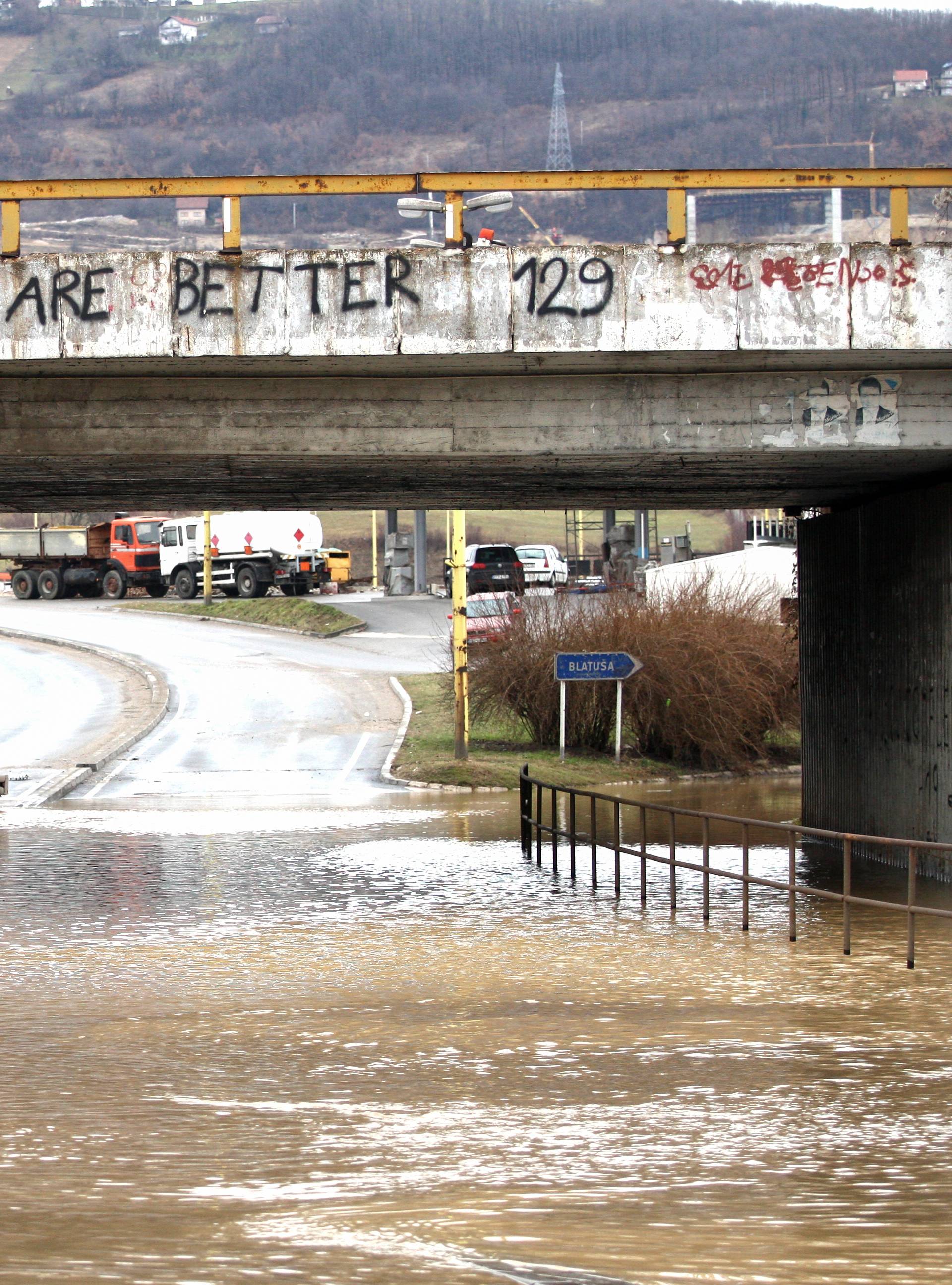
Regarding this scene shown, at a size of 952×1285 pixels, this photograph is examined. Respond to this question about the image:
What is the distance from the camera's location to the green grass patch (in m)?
27.6

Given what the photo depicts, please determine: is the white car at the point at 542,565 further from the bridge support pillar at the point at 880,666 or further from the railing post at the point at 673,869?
the railing post at the point at 673,869

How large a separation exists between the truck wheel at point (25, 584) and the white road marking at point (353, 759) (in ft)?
113

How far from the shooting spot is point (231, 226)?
1376cm

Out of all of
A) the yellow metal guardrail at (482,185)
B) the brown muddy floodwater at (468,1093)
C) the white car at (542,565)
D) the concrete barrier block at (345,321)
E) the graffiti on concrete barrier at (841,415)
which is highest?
the yellow metal guardrail at (482,185)

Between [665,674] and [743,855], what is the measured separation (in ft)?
55.9

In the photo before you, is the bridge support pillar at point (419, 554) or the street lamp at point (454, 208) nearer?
the street lamp at point (454, 208)

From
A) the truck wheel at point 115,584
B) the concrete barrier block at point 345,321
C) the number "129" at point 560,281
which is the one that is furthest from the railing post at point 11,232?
the truck wheel at point 115,584

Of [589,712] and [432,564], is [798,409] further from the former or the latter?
[432,564]

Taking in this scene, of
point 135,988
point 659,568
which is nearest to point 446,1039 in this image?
point 135,988

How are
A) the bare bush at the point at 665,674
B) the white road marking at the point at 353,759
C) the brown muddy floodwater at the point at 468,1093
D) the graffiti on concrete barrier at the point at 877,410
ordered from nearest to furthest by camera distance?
the brown muddy floodwater at the point at 468,1093, the graffiti on concrete barrier at the point at 877,410, the white road marking at the point at 353,759, the bare bush at the point at 665,674

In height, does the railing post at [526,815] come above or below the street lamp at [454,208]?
below

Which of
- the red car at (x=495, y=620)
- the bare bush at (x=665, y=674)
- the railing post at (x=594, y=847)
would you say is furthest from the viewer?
the red car at (x=495, y=620)

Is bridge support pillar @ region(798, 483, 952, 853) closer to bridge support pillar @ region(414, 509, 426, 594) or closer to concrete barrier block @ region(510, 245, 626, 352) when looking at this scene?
concrete barrier block @ region(510, 245, 626, 352)

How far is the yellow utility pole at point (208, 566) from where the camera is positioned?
56.2 meters
